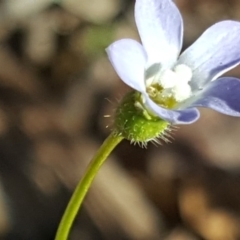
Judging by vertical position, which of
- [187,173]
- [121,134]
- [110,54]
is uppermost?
[110,54]

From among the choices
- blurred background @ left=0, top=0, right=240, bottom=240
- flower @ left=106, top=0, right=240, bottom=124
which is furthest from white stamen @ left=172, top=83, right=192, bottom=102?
blurred background @ left=0, top=0, right=240, bottom=240

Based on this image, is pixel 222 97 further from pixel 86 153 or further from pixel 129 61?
pixel 86 153

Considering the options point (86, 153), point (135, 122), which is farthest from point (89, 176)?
point (86, 153)

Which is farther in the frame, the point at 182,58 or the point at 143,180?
the point at 143,180

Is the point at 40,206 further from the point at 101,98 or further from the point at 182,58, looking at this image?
the point at 182,58

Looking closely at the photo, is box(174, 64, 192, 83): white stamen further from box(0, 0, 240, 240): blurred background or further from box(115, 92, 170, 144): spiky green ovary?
box(0, 0, 240, 240): blurred background

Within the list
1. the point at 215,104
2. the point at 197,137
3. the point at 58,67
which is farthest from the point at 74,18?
the point at 215,104
